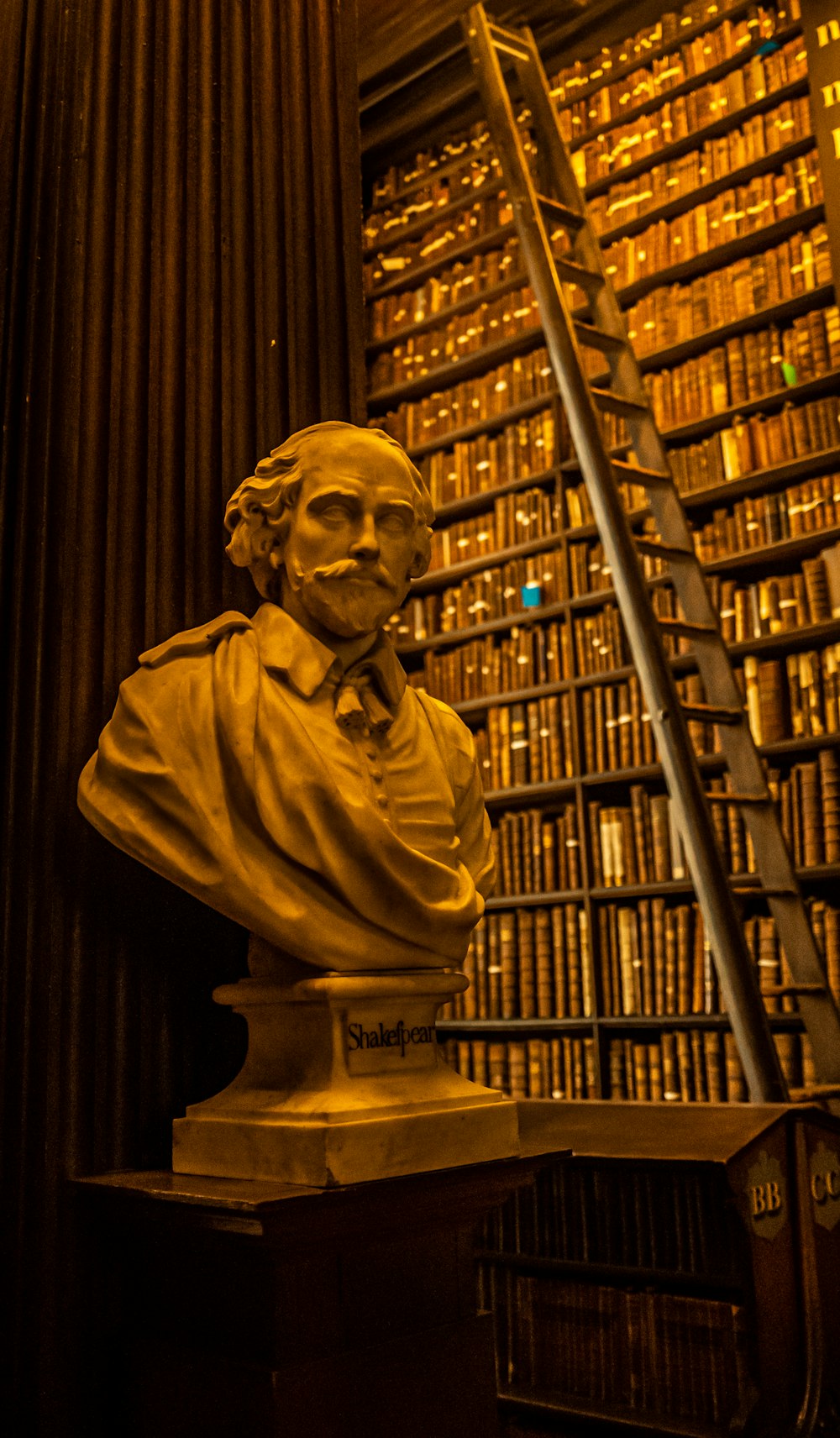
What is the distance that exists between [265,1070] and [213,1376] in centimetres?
30

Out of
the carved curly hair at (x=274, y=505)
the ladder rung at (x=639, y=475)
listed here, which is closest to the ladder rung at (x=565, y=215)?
the ladder rung at (x=639, y=475)

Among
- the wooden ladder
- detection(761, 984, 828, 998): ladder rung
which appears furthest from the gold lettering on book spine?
detection(761, 984, 828, 998): ladder rung

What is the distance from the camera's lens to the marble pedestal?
1.18 meters

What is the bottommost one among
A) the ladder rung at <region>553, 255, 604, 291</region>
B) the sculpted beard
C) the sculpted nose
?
the sculpted beard

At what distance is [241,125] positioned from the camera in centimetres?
195

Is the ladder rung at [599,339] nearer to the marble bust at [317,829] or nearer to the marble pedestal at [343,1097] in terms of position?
the marble bust at [317,829]

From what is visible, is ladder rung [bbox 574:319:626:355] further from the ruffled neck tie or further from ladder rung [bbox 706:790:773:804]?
the ruffled neck tie

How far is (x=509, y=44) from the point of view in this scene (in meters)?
3.36

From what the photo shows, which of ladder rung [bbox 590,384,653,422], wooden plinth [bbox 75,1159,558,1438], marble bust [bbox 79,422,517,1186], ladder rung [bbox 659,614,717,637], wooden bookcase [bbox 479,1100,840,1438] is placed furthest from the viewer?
ladder rung [bbox 590,384,653,422]

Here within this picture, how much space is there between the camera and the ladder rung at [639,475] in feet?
9.02

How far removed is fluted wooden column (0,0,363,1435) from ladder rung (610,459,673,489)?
2.99 feet

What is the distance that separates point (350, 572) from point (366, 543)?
0.04 metres

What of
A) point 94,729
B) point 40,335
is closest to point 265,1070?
point 94,729

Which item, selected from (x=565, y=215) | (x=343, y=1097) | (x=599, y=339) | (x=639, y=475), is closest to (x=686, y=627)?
(x=639, y=475)
